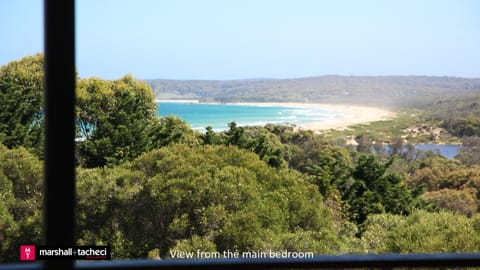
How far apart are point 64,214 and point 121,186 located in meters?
7.81

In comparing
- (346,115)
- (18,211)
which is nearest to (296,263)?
(18,211)

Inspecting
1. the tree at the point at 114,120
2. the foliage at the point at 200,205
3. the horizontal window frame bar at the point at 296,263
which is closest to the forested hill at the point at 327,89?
the tree at the point at 114,120

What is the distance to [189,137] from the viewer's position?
35.9 ft

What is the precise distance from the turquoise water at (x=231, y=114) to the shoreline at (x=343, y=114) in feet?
0.42

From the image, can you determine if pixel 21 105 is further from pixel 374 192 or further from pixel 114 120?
pixel 374 192

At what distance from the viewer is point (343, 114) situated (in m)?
13.2

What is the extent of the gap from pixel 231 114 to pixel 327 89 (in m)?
2.69

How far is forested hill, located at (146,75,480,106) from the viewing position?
12469 mm

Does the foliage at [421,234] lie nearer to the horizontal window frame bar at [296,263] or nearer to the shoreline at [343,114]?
the shoreline at [343,114]

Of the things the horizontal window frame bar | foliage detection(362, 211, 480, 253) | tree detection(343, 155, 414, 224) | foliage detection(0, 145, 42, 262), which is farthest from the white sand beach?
the horizontal window frame bar

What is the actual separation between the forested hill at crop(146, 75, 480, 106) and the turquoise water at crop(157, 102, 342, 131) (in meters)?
0.27

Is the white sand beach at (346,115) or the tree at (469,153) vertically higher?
the white sand beach at (346,115)

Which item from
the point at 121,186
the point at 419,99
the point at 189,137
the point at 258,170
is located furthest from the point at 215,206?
the point at 419,99

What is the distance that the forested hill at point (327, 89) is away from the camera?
1247cm
